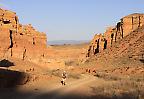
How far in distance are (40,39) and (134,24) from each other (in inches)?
796

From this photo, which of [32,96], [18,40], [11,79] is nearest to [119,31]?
[18,40]

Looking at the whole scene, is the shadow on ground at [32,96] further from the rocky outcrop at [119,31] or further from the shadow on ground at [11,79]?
the rocky outcrop at [119,31]

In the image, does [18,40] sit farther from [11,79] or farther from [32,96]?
[32,96]

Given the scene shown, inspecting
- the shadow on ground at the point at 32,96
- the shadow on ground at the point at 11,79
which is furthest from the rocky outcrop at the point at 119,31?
the shadow on ground at the point at 32,96

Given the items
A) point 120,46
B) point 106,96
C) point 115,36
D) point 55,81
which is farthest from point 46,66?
point 106,96

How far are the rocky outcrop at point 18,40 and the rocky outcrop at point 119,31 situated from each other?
53.4 feet

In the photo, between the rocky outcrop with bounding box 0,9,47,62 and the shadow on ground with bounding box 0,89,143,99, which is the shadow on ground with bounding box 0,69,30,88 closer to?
the shadow on ground with bounding box 0,89,143,99

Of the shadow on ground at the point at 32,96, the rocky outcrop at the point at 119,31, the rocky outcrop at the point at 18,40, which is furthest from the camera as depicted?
the rocky outcrop at the point at 119,31

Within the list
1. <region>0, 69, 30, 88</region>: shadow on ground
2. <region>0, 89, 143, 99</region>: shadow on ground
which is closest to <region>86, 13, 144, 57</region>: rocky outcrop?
<region>0, 69, 30, 88</region>: shadow on ground

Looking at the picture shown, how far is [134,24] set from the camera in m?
69.4

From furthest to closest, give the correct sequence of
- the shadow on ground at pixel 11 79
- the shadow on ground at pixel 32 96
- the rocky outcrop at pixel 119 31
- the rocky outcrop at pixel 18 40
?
the rocky outcrop at pixel 119 31, the rocky outcrop at pixel 18 40, the shadow on ground at pixel 11 79, the shadow on ground at pixel 32 96

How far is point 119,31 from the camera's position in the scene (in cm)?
7150

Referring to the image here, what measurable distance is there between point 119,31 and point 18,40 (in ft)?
78.7

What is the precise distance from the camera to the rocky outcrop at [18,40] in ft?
181
